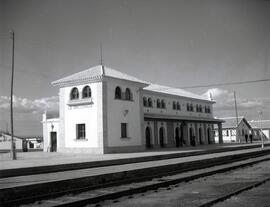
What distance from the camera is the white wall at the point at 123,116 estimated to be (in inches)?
1150

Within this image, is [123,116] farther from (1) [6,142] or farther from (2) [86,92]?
(1) [6,142]

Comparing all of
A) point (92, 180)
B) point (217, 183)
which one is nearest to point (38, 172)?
point (92, 180)

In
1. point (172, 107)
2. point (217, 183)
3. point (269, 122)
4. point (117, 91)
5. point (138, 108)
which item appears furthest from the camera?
point (269, 122)

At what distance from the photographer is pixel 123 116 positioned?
30672mm

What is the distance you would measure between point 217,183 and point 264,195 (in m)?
2.95

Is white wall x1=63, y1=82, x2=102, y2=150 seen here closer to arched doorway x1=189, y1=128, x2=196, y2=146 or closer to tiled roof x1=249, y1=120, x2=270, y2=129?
arched doorway x1=189, y1=128, x2=196, y2=146

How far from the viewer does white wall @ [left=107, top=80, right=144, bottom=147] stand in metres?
29.2

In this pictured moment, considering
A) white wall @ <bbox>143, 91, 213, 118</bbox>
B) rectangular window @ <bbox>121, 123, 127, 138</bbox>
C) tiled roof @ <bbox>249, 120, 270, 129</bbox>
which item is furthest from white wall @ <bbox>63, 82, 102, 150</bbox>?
tiled roof @ <bbox>249, 120, 270, 129</bbox>

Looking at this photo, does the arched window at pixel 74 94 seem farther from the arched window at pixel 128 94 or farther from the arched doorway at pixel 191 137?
the arched doorway at pixel 191 137

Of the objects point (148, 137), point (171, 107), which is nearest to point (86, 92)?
point (148, 137)

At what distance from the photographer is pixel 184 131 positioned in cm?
4228

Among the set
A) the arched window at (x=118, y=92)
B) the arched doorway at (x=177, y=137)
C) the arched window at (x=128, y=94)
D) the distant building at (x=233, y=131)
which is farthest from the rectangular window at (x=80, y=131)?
the distant building at (x=233, y=131)

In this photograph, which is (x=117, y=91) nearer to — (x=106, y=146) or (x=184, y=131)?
(x=106, y=146)

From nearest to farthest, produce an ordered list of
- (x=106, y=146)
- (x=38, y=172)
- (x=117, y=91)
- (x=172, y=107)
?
(x=38, y=172)
(x=106, y=146)
(x=117, y=91)
(x=172, y=107)
